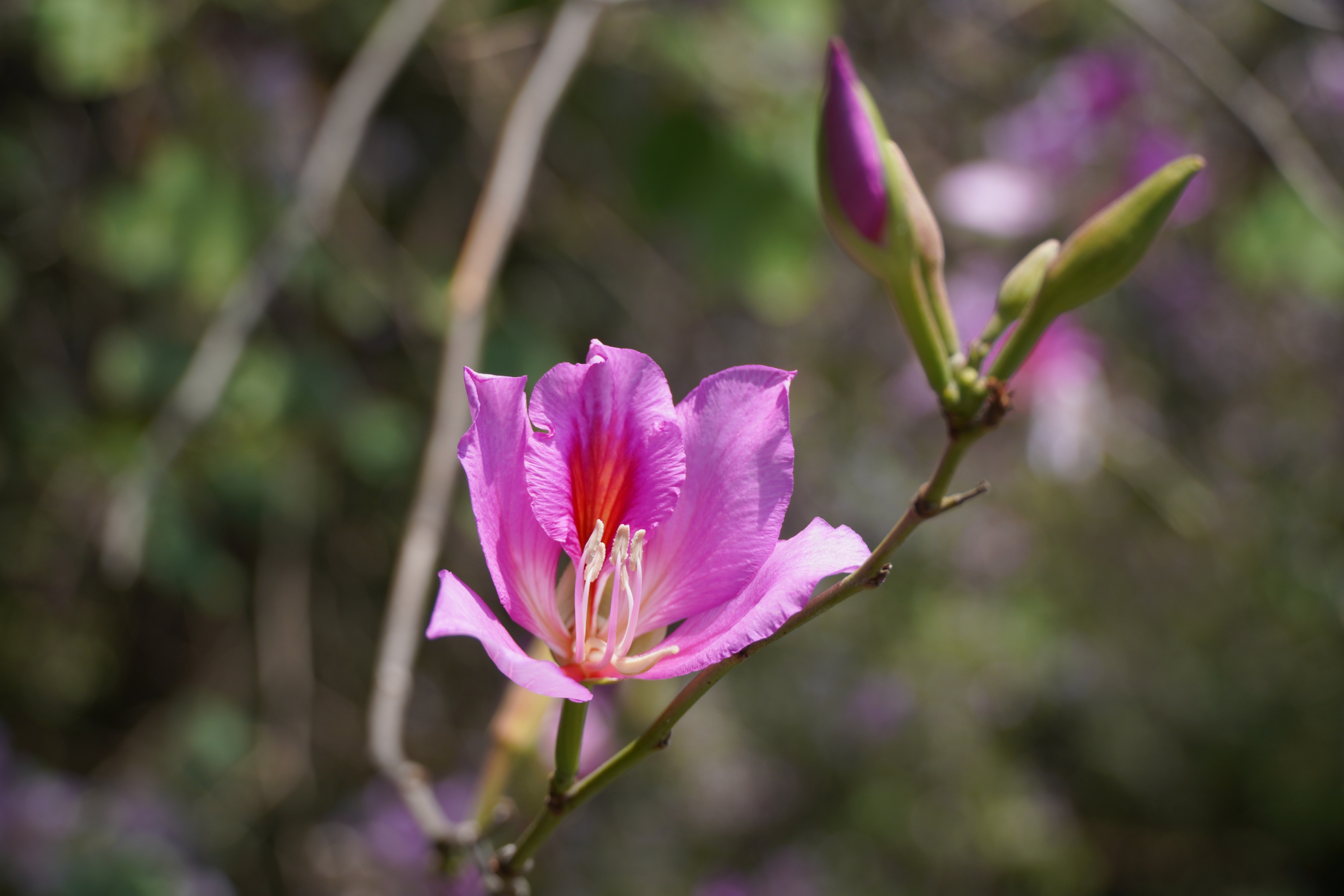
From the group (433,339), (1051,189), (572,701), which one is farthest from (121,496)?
(1051,189)

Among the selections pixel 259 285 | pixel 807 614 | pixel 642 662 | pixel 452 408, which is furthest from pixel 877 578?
pixel 259 285

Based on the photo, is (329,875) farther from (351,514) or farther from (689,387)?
(689,387)

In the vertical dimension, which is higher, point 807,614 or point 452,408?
point 807,614

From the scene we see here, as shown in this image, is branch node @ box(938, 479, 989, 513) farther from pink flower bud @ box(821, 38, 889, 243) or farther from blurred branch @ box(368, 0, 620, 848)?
blurred branch @ box(368, 0, 620, 848)

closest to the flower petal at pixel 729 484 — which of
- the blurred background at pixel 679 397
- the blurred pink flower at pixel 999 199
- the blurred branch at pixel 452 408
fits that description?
the blurred branch at pixel 452 408

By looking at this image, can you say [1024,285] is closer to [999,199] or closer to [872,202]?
[872,202]

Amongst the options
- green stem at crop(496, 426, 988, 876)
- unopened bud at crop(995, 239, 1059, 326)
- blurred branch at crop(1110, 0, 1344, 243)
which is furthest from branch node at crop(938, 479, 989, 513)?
blurred branch at crop(1110, 0, 1344, 243)
